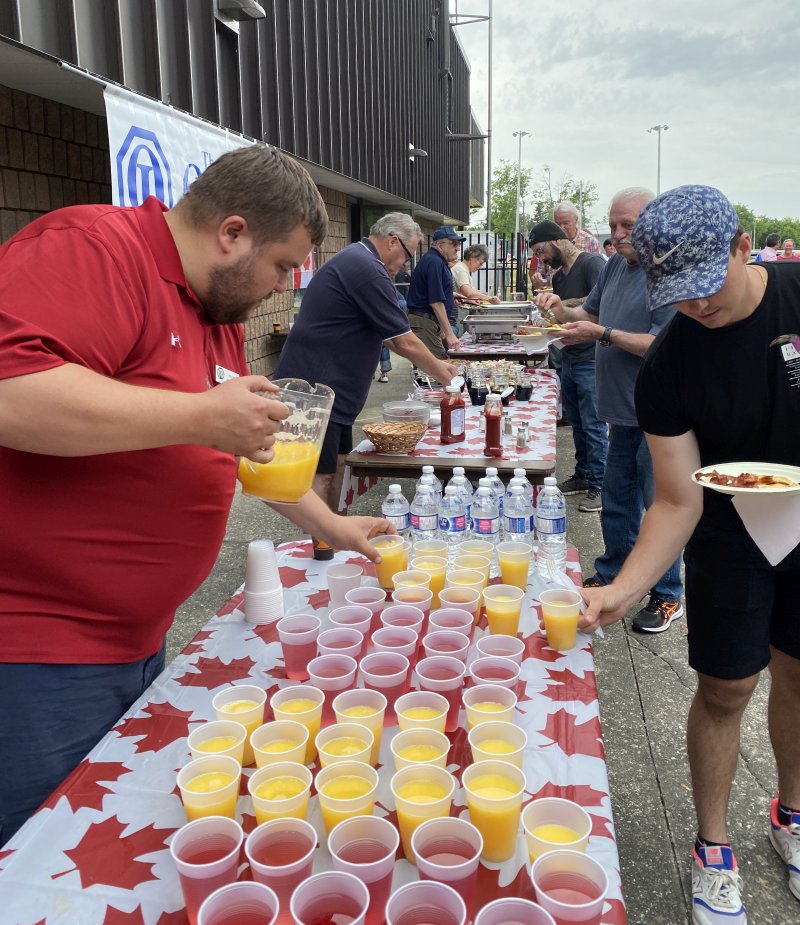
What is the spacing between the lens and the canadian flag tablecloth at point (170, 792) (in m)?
1.17

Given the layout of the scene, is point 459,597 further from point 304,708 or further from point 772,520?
point 772,520

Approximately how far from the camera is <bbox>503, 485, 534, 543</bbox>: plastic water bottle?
9.44 feet

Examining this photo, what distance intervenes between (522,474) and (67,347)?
2.26 meters

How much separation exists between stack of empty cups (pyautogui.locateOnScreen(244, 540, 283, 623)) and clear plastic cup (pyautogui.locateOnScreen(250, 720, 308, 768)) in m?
0.67

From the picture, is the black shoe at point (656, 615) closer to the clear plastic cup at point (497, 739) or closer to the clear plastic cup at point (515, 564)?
the clear plastic cup at point (515, 564)

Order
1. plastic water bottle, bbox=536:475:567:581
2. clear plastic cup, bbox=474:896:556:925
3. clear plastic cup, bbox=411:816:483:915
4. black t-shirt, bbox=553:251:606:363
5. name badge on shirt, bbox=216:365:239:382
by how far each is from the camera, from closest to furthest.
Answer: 1. clear plastic cup, bbox=474:896:556:925
2. clear plastic cup, bbox=411:816:483:915
3. name badge on shirt, bbox=216:365:239:382
4. plastic water bottle, bbox=536:475:567:581
5. black t-shirt, bbox=553:251:606:363

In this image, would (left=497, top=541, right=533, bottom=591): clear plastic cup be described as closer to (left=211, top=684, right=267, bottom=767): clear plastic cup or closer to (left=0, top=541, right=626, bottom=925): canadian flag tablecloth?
(left=0, top=541, right=626, bottom=925): canadian flag tablecloth

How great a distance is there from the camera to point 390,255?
489 centimetres

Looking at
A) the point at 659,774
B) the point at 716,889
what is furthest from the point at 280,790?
the point at 659,774

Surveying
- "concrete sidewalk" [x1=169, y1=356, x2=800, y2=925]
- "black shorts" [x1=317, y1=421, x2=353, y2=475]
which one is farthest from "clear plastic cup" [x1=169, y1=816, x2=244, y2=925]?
"black shorts" [x1=317, y1=421, x2=353, y2=475]

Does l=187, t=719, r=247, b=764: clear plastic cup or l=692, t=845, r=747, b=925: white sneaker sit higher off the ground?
l=187, t=719, r=247, b=764: clear plastic cup

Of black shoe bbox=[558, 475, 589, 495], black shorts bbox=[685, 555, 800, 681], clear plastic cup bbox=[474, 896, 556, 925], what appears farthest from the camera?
black shoe bbox=[558, 475, 589, 495]

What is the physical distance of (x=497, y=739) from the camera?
1439 mm

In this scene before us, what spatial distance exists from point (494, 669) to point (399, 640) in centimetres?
26
